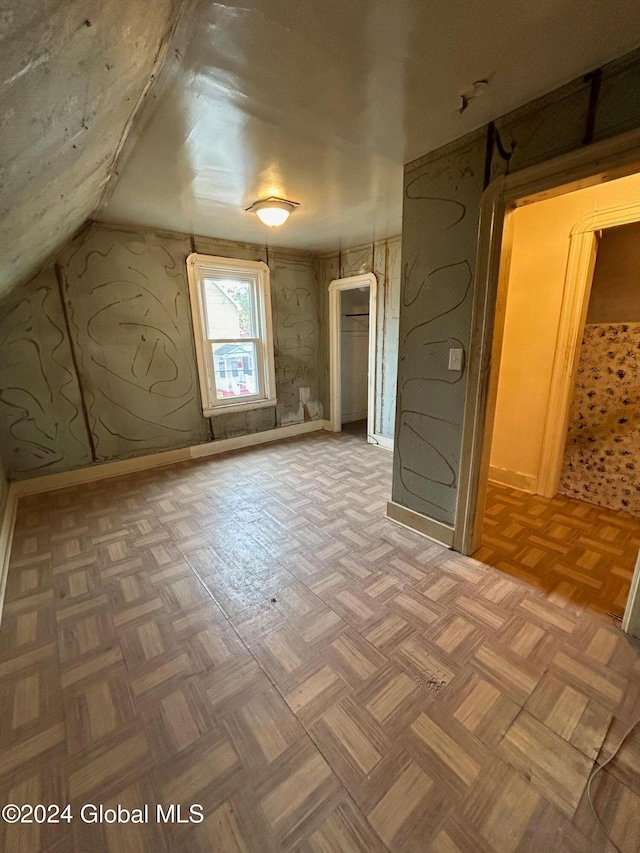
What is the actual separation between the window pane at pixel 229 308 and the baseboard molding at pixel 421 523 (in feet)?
9.02

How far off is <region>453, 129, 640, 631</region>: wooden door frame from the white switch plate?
0.06 m

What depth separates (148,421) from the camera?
3.56m

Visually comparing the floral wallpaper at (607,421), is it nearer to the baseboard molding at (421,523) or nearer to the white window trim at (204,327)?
the baseboard molding at (421,523)

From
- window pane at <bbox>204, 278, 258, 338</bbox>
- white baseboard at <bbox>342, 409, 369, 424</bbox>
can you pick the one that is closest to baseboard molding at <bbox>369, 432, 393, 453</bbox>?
white baseboard at <bbox>342, 409, 369, 424</bbox>

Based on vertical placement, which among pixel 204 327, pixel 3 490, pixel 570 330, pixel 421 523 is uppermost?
pixel 204 327

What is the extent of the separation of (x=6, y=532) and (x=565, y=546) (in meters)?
3.71

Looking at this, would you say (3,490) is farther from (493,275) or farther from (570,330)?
(570,330)

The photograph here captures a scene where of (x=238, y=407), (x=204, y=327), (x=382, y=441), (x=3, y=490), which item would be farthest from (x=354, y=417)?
(x=3, y=490)

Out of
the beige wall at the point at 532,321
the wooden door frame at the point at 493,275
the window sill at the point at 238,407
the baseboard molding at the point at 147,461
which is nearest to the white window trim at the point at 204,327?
the window sill at the point at 238,407

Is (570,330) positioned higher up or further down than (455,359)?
higher up

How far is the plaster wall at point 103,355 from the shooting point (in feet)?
9.46

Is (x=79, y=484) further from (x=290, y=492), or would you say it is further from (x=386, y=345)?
(x=386, y=345)

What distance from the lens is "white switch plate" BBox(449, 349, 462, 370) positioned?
189cm

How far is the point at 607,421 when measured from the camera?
258 centimetres
